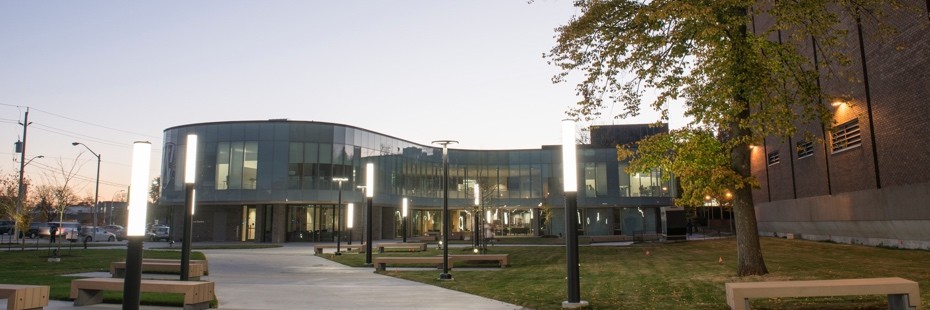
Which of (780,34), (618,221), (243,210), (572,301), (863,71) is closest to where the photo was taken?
(572,301)

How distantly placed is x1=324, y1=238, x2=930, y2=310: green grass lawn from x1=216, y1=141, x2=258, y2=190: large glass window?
84.3 feet

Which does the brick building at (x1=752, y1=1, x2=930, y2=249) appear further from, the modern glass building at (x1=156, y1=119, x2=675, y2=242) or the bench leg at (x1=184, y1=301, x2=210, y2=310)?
the modern glass building at (x1=156, y1=119, x2=675, y2=242)

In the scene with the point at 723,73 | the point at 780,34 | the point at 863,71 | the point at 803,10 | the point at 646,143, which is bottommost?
the point at 646,143

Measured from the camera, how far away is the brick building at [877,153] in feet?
69.5

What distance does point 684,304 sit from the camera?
1034 centimetres

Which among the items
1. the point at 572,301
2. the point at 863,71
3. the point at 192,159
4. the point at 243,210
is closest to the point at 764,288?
the point at 572,301

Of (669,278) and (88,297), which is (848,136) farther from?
Result: (88,297)

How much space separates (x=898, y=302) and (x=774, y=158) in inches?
1247

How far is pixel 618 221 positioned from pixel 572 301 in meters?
52.7

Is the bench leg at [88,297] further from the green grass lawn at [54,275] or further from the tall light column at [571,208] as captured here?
the tall light column at [571,208]

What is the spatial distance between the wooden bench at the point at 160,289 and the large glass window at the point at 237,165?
36404 millimetres

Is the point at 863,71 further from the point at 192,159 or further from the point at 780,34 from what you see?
the point at 192,159

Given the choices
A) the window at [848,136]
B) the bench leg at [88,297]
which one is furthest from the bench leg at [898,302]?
the window at [848,136]

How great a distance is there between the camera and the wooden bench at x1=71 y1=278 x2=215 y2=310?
9227 mm
